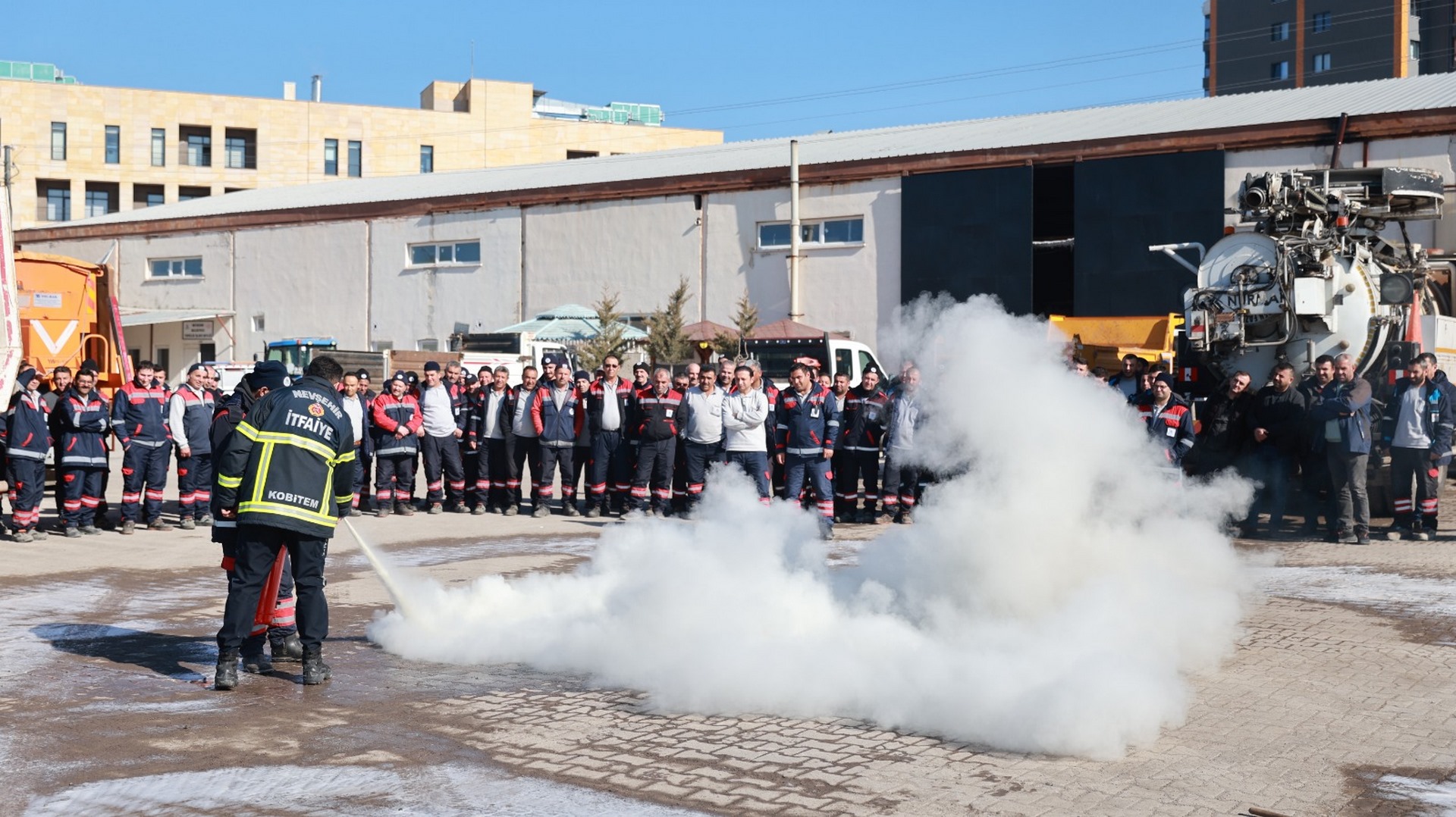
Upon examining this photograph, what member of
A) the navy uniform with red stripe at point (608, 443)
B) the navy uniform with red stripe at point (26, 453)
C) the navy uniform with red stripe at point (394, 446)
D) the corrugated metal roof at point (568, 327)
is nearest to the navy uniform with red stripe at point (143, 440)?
the navy uniform with red stripe at point (26, 453)

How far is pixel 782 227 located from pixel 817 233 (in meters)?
0.97

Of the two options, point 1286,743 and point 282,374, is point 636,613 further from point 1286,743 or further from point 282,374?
point 1286,743

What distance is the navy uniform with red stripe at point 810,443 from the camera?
15906mm

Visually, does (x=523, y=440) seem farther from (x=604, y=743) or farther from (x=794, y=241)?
(x=794, y=241)

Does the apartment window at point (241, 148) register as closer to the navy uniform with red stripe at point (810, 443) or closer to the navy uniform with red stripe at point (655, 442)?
the navy uniform with red stripe at point (655, 442)

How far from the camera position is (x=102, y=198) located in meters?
69.8

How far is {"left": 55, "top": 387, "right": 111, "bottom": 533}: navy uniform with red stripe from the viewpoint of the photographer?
49.6 feet

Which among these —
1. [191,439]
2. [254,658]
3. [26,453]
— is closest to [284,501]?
[254,658]

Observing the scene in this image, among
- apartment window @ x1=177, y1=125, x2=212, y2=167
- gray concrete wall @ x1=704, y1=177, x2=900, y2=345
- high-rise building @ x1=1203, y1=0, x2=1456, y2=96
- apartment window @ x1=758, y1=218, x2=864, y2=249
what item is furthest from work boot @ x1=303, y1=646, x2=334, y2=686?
apartment window @ x1=177, y1=125, x2=212, y2=167

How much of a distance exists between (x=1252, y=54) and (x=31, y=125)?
66.4 metres

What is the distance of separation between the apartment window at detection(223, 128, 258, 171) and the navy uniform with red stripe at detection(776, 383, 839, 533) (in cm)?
6218

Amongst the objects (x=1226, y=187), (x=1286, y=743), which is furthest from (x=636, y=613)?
(x=1226, y=187)

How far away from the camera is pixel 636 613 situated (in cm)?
830

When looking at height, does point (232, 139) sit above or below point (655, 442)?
above
